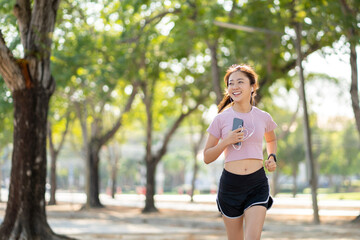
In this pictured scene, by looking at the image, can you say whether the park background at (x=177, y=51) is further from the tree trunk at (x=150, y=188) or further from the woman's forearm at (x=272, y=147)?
the woman's forearm at (x=272, y=147)

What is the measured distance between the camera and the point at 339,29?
704 inches

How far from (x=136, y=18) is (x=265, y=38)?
623cm

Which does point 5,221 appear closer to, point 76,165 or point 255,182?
point 255,182

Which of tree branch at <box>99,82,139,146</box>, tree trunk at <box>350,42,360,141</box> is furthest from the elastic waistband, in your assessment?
tree branch at <box>99,82,139,146</box>

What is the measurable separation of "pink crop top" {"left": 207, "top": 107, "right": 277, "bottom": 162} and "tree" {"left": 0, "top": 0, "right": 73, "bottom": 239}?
6.65 m

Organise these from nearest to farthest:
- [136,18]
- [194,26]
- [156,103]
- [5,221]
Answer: [5,221], [194,26], [136,18], [156,103]

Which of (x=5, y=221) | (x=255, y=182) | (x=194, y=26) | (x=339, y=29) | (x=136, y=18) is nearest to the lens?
(x=255, y=182)

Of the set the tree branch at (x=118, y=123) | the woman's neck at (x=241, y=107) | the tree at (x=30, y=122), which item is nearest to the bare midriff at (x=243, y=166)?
the woman's neck at (x=241, y=107)

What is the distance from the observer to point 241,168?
483cm

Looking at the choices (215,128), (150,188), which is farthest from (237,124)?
(150,188)

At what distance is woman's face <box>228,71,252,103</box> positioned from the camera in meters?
4.93

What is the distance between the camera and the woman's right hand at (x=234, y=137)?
15.3 ft

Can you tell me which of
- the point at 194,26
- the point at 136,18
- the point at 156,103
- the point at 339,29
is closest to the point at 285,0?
the point at 339,29

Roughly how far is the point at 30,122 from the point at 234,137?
708cm
